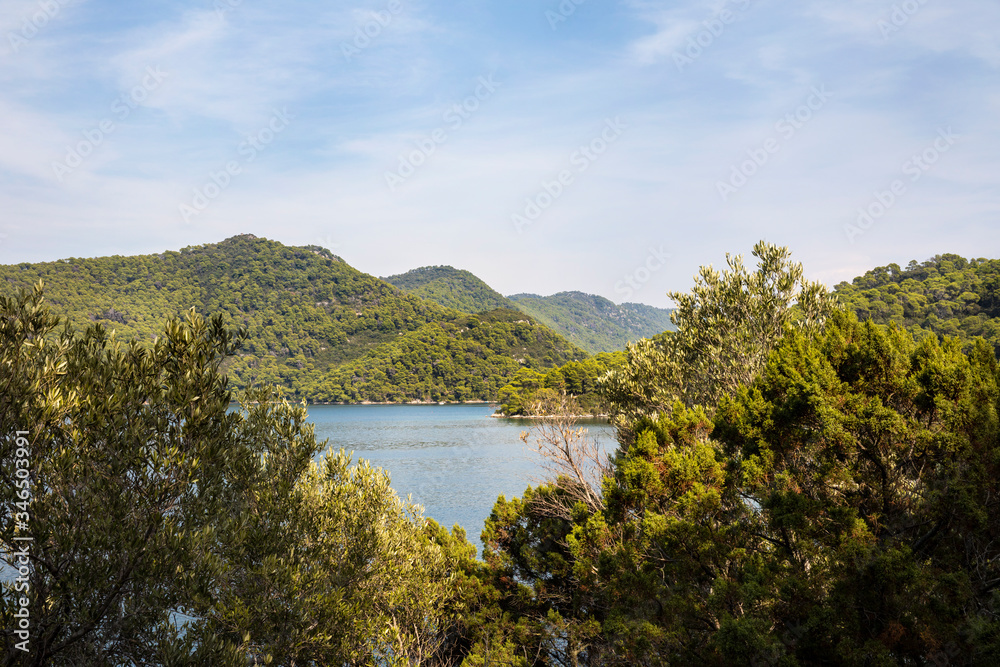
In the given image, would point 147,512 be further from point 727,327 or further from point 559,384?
point 559,384

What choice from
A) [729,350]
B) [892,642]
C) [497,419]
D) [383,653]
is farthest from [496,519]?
[497,419]

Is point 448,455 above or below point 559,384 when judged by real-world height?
below

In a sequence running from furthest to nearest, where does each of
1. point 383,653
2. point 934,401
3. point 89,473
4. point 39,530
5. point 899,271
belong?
point 899,271 < point 383,653 < point 934,401 < point 89,473 < point 39,530

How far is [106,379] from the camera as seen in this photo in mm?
9750

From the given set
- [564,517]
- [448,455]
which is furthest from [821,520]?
[448,455]

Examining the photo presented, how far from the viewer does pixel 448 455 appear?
259ft

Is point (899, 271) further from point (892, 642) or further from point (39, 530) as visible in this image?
point (39, 530)

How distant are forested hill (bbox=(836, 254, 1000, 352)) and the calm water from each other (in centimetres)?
4423

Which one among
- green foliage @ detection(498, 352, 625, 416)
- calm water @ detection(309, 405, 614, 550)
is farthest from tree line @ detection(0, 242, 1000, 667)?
green foliage @ detection(498, 352, 625, 416)

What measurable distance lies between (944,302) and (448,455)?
77269 mm

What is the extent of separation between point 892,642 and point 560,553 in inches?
489

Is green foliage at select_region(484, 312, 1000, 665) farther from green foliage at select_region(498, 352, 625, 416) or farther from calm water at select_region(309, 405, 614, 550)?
green foliage at select_region(498, 352, 625, 416)

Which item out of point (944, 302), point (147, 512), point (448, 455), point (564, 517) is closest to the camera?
point (147, 512)

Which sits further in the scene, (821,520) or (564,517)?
(564,517)
